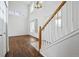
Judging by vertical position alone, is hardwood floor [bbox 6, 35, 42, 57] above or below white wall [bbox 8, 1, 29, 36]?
below

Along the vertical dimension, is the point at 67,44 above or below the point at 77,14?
below

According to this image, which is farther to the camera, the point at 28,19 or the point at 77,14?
the point at 28,19

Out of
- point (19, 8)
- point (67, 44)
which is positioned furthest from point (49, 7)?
point (19, 8)

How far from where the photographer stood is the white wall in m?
11.5

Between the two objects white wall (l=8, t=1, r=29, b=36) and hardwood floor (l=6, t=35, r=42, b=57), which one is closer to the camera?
hardwood floor (l=6, t=35, r=42, b=57)

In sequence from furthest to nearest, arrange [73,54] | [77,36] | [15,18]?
[15,18] → [73,54] → [77,36]

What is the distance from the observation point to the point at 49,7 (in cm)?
696

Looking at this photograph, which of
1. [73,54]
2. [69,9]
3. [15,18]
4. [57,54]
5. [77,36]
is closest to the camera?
[77,36]

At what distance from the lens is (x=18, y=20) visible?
1211cm

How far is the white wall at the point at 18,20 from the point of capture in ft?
37.6

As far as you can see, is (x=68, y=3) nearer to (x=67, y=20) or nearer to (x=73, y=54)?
(x=67, y=20)

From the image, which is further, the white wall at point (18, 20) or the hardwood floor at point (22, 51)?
the white wall at point (18, 20)

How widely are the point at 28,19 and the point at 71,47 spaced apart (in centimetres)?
1115

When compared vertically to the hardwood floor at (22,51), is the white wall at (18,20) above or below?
above
